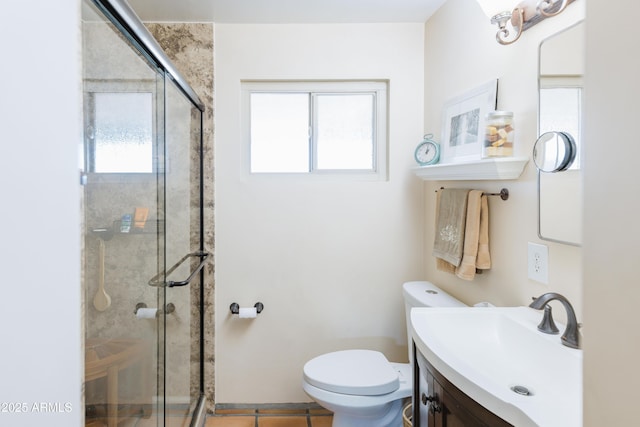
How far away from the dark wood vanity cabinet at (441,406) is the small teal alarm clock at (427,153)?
3.43ft

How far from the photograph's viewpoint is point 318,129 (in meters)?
2.30

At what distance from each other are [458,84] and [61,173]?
1726mm

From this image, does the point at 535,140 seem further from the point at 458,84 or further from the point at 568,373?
the point at 568,373

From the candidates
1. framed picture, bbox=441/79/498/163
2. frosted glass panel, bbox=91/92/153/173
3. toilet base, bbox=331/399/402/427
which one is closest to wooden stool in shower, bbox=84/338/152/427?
frosted glass panel, bbox=91/92/153/173

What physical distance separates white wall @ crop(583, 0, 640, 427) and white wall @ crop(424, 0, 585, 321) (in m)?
0.74

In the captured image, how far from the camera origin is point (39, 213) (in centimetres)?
70

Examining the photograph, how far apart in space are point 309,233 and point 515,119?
4.11 feet

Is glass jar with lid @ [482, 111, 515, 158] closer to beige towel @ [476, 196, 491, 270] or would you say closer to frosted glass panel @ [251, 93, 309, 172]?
beige towel @ [476, 196, 491, 270]

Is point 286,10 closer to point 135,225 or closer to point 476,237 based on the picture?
point 135,225

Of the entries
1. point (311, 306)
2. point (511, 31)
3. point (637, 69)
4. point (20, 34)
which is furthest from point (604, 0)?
point (311, 306)

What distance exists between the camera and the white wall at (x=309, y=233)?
2.17m

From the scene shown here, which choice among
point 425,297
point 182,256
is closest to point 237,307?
point 182,256

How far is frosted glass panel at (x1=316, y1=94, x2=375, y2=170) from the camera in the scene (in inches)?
90.6

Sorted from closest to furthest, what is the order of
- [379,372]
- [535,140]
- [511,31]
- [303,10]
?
[535,140] → [511,31] → [379,372] → [303,10]
